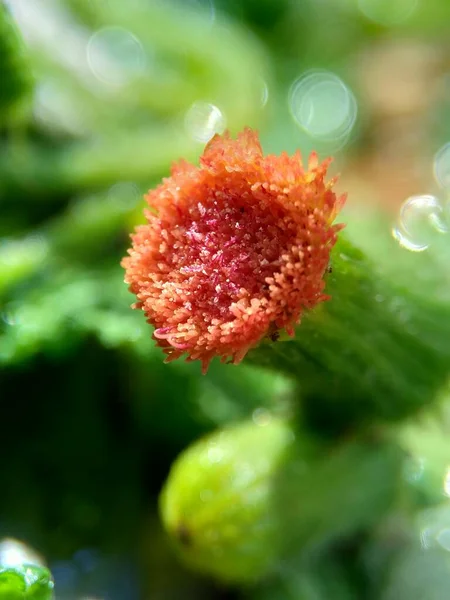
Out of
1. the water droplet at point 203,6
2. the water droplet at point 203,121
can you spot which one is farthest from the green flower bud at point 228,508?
the water droplet at point 203,6

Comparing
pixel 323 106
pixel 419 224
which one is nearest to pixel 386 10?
pixel 323 106

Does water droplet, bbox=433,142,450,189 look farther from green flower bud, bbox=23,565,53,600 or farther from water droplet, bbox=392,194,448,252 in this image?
green flower bud, bbox=23,565,53,600

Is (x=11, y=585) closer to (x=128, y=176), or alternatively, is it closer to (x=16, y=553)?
(x=16, y=553)

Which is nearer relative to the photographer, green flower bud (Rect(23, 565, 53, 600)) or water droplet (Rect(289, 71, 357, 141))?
green flower bud (Rect(23, 565, 53, 600))

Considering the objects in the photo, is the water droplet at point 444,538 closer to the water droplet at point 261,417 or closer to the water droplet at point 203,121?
the water droplet at point 261,417

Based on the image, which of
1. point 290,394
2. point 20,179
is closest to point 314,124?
point 20,179

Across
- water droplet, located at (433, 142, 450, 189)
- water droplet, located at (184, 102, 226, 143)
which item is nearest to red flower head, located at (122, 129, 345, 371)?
water droplet, located at (184, 102, 226, 143)
